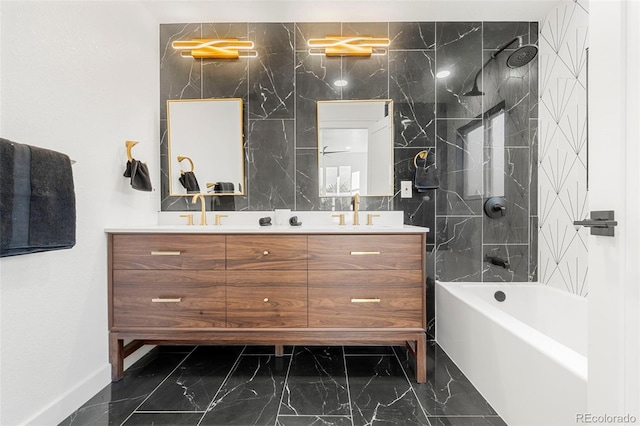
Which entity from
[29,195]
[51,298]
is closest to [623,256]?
[29,195]

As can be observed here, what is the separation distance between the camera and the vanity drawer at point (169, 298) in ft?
5.20

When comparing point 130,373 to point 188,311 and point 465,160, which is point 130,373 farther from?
point 465,160

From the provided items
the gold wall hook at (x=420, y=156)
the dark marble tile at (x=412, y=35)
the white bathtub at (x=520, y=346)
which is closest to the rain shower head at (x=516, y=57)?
the dark marble tile at (x=412, y=35)

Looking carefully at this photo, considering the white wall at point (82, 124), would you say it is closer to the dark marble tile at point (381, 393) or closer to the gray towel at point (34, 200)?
the gray towel at point (34, 200)

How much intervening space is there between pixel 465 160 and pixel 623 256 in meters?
1.59

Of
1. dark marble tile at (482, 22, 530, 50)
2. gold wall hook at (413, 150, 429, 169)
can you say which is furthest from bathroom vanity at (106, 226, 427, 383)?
dark marble tile at (482, 22, 530, 50)

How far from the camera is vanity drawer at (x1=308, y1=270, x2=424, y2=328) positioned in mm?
1578

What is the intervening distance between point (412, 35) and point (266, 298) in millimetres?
2149

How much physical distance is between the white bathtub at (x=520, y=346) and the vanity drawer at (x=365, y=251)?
1.59ft

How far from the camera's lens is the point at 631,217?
0.66 m

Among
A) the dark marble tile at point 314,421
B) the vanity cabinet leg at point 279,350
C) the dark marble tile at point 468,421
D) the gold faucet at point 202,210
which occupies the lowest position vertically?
the dark marble tile at point 314,421

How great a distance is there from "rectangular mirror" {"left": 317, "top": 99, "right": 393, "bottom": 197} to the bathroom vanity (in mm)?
657

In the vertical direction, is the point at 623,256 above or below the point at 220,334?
above

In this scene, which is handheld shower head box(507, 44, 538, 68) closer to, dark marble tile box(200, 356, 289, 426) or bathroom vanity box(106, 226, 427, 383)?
bathroom vanity box(106, 226, 427, 383)
